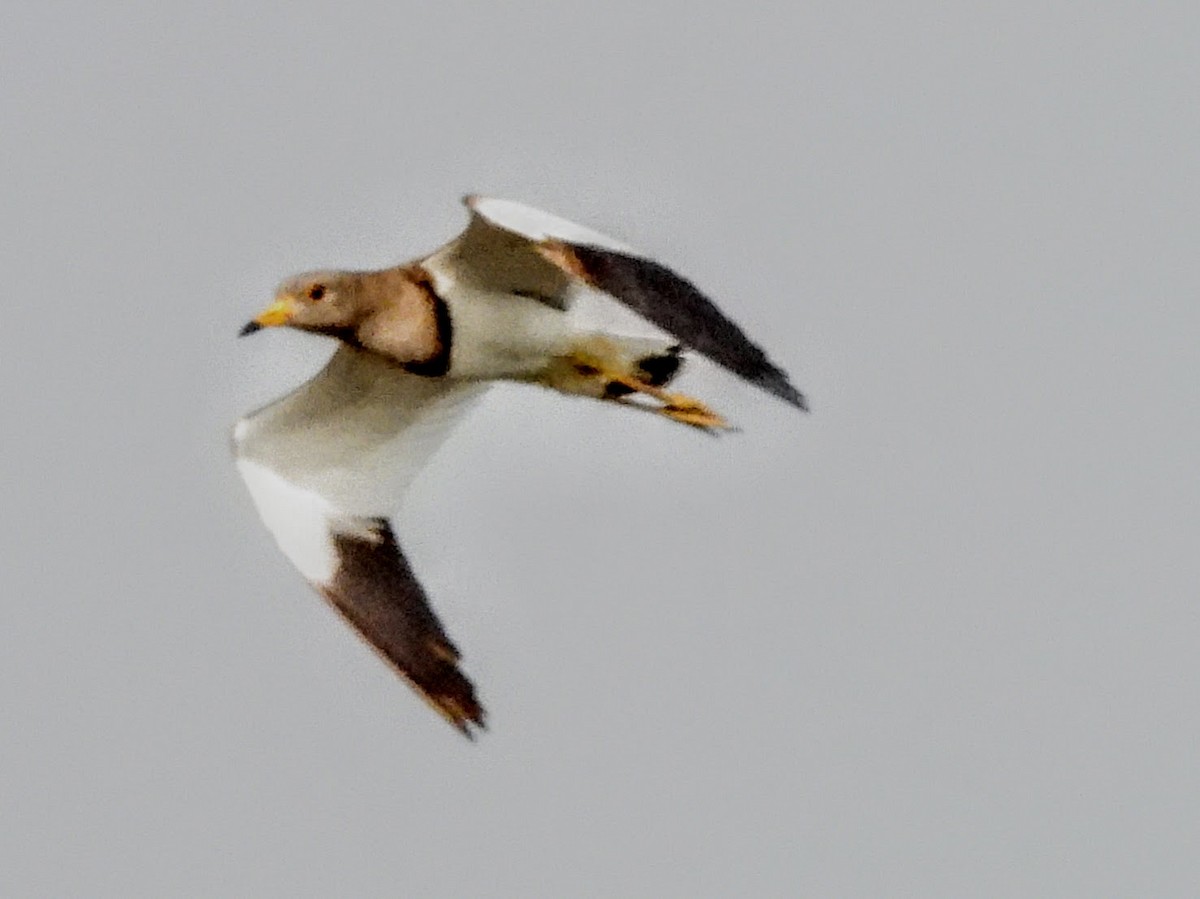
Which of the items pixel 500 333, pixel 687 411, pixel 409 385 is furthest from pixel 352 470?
pixel 687 411

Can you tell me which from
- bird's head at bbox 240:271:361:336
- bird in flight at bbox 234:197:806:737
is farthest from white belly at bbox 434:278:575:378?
bird's head at bbox 240:271:361:336

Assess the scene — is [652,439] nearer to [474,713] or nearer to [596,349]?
[596,349]

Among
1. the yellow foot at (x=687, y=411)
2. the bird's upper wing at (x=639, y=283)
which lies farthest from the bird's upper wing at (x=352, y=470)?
the bird's upper wing at (x=639, y=283)

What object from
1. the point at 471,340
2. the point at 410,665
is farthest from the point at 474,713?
the point at 471,340

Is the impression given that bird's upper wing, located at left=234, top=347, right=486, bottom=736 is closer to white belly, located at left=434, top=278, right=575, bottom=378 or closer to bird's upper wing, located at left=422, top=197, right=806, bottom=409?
white belly, located at left=434, top=278, right=575, bottom=378

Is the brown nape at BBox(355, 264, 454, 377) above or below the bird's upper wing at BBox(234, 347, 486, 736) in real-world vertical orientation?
above

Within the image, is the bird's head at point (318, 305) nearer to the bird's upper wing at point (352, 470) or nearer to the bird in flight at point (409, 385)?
the bird in flight at point (409, 385)

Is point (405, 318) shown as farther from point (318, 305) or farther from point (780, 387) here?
point (780, 387)

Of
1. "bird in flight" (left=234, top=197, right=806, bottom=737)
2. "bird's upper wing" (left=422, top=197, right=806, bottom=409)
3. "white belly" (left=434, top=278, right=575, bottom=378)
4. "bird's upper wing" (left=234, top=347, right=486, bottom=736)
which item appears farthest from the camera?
"bird's upper wing" (left=234, top=347, right=486, bottom=736)
